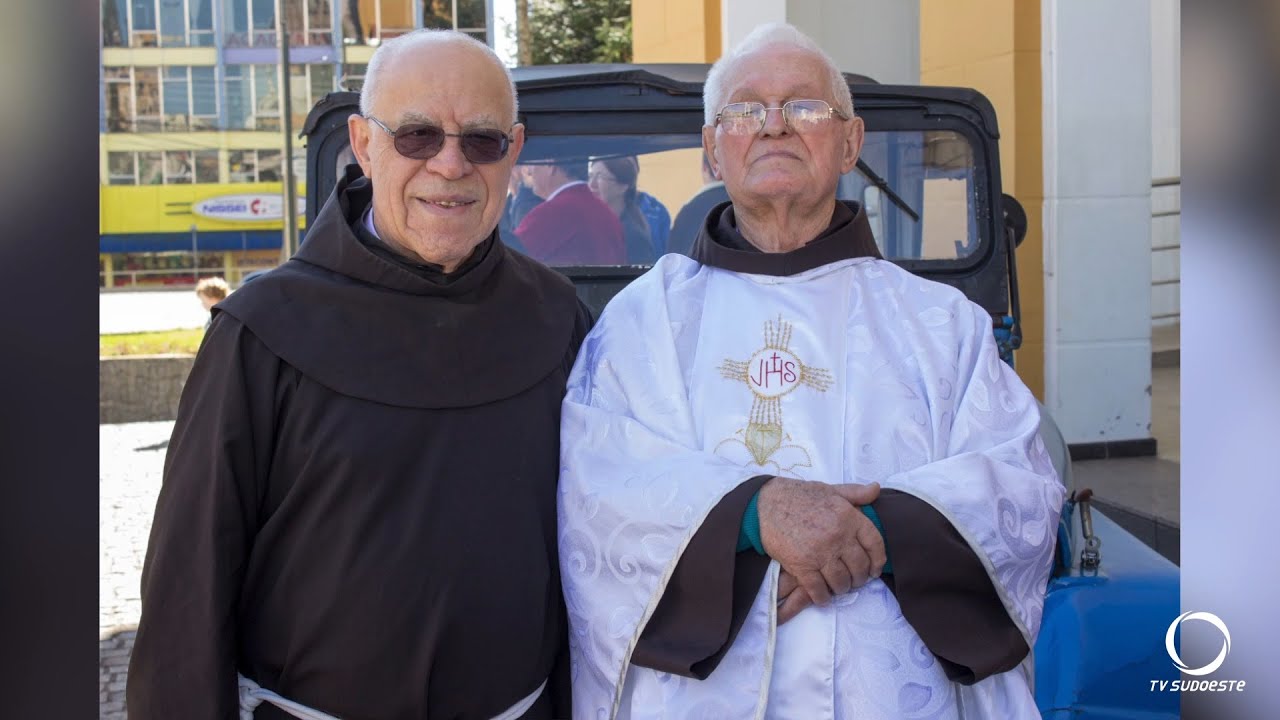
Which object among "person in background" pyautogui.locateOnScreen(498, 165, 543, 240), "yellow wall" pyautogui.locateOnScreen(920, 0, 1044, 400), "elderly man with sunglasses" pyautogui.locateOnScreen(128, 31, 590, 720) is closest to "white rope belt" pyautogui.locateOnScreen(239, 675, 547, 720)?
"elderly man with sunglasses" pyautogui.locateOnScreen(128, 31, 590, 720)

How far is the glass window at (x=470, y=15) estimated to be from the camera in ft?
97.3

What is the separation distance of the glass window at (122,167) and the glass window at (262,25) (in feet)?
15.4

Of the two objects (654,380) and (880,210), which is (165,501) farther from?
(880,210)

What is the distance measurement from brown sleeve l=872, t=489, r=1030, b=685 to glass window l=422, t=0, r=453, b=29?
28.6 meters

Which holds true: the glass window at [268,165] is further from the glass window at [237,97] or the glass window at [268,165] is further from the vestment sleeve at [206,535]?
the vestment sleeve at [206,535]

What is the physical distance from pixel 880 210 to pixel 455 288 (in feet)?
6.78

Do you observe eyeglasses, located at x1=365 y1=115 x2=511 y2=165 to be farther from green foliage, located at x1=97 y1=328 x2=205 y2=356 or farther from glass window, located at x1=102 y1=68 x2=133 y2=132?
glass window, located at x1=102 y1=68 x2=133 y2=132

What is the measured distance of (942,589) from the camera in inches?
84.7

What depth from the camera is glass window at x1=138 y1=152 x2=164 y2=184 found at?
3516 cm

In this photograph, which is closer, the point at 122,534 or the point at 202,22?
the point at 122,534

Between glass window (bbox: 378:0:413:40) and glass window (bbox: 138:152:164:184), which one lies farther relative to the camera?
glass window (bbox: 138:152:164:184)

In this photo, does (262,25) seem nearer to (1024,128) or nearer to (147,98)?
(147,98)

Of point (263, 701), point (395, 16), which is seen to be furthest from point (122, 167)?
point (263, 701)

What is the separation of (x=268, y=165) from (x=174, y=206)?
9.03 ft
